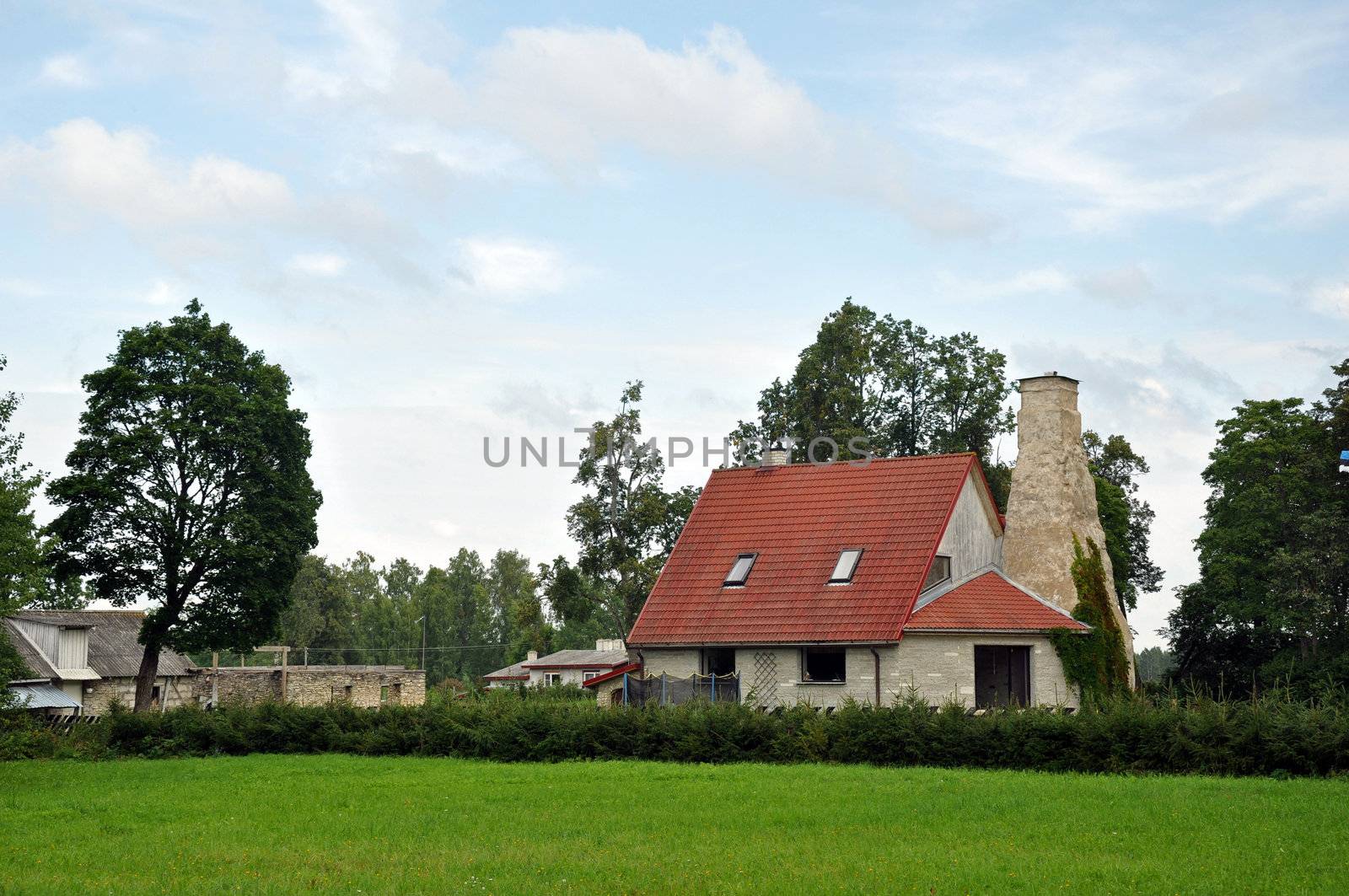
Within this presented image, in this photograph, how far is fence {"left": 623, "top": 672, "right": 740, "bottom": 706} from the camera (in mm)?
34938

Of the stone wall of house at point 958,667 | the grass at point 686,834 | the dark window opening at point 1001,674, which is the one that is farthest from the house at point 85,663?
the dark window opening at point 1001,674

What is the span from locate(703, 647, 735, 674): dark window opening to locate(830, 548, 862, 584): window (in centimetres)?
340

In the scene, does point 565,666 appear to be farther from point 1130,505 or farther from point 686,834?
point 686,834

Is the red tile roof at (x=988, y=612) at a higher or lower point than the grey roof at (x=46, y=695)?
higher

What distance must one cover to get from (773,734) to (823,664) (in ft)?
25.7

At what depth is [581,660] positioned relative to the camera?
82.8 metres

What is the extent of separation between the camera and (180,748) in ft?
112

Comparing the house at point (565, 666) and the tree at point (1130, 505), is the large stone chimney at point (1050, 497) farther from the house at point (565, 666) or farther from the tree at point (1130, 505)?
the house at point (565, 666)

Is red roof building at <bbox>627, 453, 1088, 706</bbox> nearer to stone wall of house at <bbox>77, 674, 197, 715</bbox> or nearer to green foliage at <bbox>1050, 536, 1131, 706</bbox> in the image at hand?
green foliage at <bbox>1050, 536, 1131, 706</bbox>

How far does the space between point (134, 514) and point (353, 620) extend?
230ft

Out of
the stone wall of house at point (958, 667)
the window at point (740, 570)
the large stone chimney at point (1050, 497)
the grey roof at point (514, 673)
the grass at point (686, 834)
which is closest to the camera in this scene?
the grass at point (686, 834)

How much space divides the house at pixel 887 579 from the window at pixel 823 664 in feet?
0.14

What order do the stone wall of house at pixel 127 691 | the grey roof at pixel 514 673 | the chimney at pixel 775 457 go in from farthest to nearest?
the grey roof at pixel 514 673 → the stone wall of house at pixel 127 691 → the chimney at pixel 775 457

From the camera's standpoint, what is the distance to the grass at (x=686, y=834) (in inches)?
555
